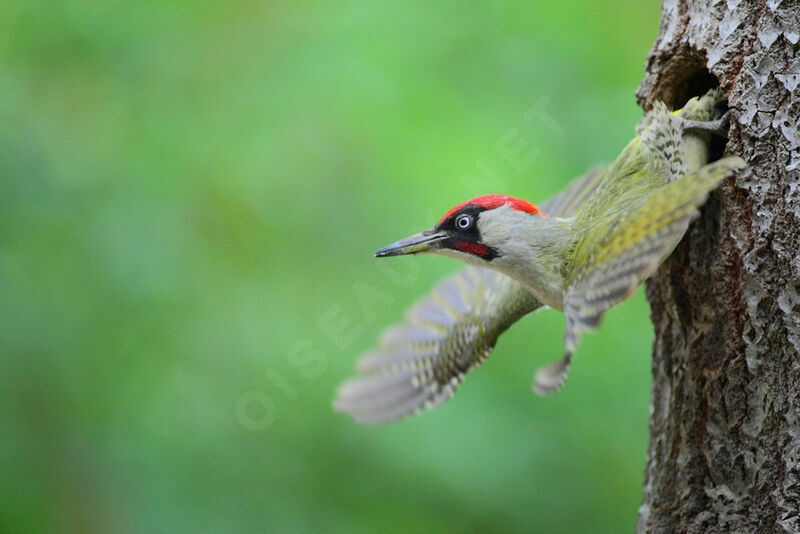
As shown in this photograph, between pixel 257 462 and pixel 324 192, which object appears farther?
pixel 324 192

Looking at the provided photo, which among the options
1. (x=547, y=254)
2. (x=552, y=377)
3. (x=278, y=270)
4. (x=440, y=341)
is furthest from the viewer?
(x=278, y=270)

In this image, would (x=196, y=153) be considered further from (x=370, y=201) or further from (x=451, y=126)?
(x=451, y=126)

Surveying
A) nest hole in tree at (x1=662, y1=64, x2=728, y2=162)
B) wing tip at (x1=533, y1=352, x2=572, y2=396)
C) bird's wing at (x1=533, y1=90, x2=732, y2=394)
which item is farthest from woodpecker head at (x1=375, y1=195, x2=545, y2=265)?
nest hole in tree at (x1=662, y1=64, x2=728, y2=162)

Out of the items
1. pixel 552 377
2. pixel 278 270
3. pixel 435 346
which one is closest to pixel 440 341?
pixel 435 346

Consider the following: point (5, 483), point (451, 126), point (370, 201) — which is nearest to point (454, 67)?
point (451, 126)

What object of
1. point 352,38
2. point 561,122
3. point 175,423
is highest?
point 352,38

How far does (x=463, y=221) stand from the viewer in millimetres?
2861

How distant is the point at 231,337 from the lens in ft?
12.9

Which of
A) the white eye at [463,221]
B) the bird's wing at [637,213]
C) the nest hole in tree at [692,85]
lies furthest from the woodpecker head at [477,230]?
the nest hole in tree at [692,85]

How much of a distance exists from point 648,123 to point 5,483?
327 centimetres

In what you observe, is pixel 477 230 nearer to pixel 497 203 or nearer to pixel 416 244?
pixel 497 203

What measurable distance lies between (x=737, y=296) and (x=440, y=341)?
1.39 m

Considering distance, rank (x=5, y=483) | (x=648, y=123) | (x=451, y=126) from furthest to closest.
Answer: (x=451, y=126) < (x=5, y=483) < (x=648, y=123)

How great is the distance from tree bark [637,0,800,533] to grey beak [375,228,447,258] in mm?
793
